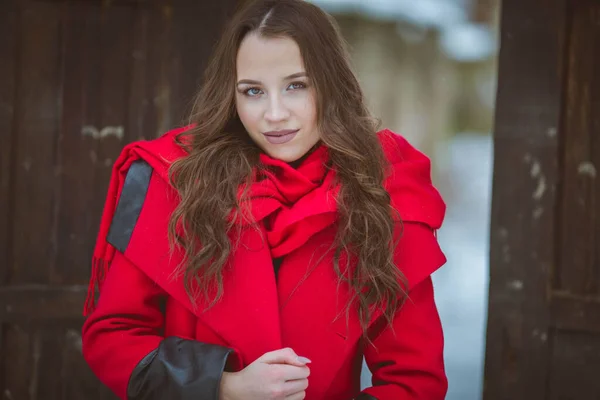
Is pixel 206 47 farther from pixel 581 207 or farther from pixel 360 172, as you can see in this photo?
pixel 581 207

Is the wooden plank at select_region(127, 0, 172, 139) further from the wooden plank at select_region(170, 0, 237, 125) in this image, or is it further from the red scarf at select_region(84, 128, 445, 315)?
the red scarf at select_region(84, 128, 445, 315)

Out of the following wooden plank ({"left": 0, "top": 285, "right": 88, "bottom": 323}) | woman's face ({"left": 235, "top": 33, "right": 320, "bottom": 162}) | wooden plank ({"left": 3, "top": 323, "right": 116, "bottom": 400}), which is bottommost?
wooden plank ({"left": 3, "top": 323, "right": 116, "bottom": 400})

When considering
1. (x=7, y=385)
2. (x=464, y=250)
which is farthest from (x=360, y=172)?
(x=464, y=250)

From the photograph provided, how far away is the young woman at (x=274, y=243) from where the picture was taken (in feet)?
5.14

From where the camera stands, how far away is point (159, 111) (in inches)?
105

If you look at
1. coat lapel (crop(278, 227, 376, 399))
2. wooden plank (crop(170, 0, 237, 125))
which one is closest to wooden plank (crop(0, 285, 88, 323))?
wooden plank (crop(170, 0, 237, 125))

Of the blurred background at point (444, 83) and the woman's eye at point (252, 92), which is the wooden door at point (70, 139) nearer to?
the woman's eye at point (252, 92)

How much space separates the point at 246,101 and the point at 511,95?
1400mm

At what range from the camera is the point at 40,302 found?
2.66 m

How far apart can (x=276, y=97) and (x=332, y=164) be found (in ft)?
0.74

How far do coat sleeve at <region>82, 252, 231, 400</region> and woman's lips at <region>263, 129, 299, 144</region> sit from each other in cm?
46

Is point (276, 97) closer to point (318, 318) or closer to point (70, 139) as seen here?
point (318, 318)

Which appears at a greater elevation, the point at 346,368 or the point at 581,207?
the point at 581,207

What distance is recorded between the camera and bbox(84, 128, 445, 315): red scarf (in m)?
1.60
